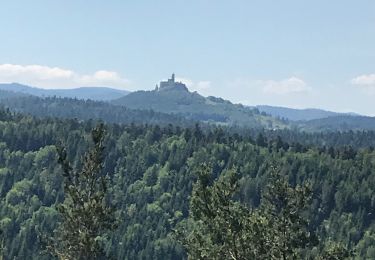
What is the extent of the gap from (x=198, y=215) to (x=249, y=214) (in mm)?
3532

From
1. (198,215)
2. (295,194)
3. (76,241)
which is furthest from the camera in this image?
(295,194)

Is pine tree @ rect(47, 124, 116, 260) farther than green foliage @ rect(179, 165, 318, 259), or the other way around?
green foliage @ rect(179, 165, 318, 259)

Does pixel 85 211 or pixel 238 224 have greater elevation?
pixel 85 211

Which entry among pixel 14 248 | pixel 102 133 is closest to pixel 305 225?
pixel 102 133

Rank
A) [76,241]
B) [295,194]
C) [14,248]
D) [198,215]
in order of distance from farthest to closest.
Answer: [14,248] < [295,194] < [198,215] < [76,241]

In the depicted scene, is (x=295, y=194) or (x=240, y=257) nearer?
(x=240, y=257)

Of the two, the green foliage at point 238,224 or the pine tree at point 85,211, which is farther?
the green foliage at point 238,224

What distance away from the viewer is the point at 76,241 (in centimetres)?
3288

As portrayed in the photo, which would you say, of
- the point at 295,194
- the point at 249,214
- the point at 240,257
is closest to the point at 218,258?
the point at 240,257

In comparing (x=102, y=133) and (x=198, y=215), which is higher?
(x=102, y=133)

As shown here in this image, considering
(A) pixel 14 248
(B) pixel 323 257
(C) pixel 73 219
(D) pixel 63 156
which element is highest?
(D) pixel 63 156

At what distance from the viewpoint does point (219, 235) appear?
34.9 meters

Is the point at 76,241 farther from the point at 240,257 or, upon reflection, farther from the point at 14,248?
the point at 14,248

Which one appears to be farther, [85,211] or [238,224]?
[238,224]
